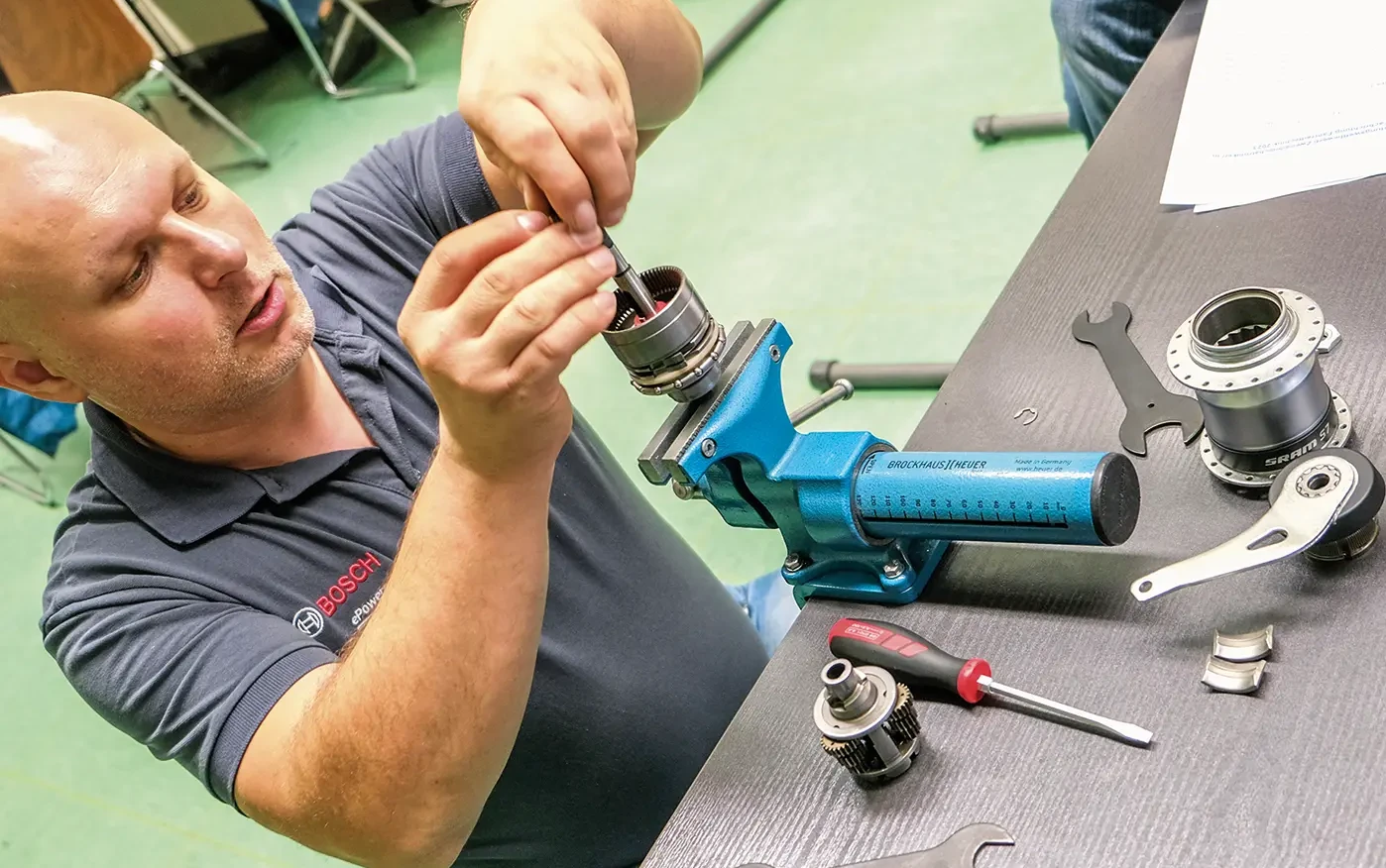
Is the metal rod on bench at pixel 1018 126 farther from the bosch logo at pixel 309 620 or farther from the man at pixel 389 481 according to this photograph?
the bosch logo at pixel 309 620

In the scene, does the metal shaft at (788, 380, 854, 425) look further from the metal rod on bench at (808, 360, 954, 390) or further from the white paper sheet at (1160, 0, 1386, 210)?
the metal rod on bench at (808, 360, 954, 390)

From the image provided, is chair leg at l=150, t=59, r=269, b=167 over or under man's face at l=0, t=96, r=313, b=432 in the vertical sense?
under

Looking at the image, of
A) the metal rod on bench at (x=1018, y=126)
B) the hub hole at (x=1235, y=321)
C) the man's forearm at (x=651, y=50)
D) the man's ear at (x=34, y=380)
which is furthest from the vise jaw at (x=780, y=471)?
the metal rod on bench at (x=1018, y=126)

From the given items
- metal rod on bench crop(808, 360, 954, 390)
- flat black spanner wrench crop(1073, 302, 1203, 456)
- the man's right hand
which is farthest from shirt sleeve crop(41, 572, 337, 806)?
metal rod on bench crop(808, 360, 954, 390)

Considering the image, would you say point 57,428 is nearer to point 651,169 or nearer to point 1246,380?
point 651,169

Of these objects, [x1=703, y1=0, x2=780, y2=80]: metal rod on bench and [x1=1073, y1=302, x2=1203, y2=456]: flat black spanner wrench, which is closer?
[x1=1073, y1=302, x2=1203, y2=456]: flat black spanner wrench

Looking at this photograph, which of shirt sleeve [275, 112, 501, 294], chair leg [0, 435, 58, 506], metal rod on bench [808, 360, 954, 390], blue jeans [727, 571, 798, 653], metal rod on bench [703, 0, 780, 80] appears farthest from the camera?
metal rod on bench [703, 0, 780, 80]

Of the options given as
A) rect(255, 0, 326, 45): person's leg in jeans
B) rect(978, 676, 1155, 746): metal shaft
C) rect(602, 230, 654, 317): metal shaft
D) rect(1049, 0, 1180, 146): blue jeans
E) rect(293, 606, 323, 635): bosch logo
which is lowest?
rect(255, 0, 326, 45): person's leg in jeans

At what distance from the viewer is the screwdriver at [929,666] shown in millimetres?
613

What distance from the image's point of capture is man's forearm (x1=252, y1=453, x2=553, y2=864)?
28.3 inches

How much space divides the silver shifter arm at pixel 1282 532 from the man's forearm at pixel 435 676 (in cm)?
39

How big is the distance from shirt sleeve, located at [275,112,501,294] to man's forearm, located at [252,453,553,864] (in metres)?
0.46

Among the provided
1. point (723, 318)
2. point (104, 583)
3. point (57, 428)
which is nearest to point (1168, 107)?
point (104, 583)

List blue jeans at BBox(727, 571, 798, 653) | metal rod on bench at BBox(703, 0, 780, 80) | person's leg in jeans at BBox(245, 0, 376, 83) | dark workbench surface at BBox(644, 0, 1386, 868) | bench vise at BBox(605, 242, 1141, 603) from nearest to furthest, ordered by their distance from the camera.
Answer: dark workbench surface at BBox(644, 0, 1386, 868) → bench vise at BBox(605, 242, 1141, 603) → blue jeans at BBox(727, 571, 798, 653) → metal rod on bench at BBox(703, 0, 780, 80) → person's leg in jeans at BBox(245, 0, 376, 83)
